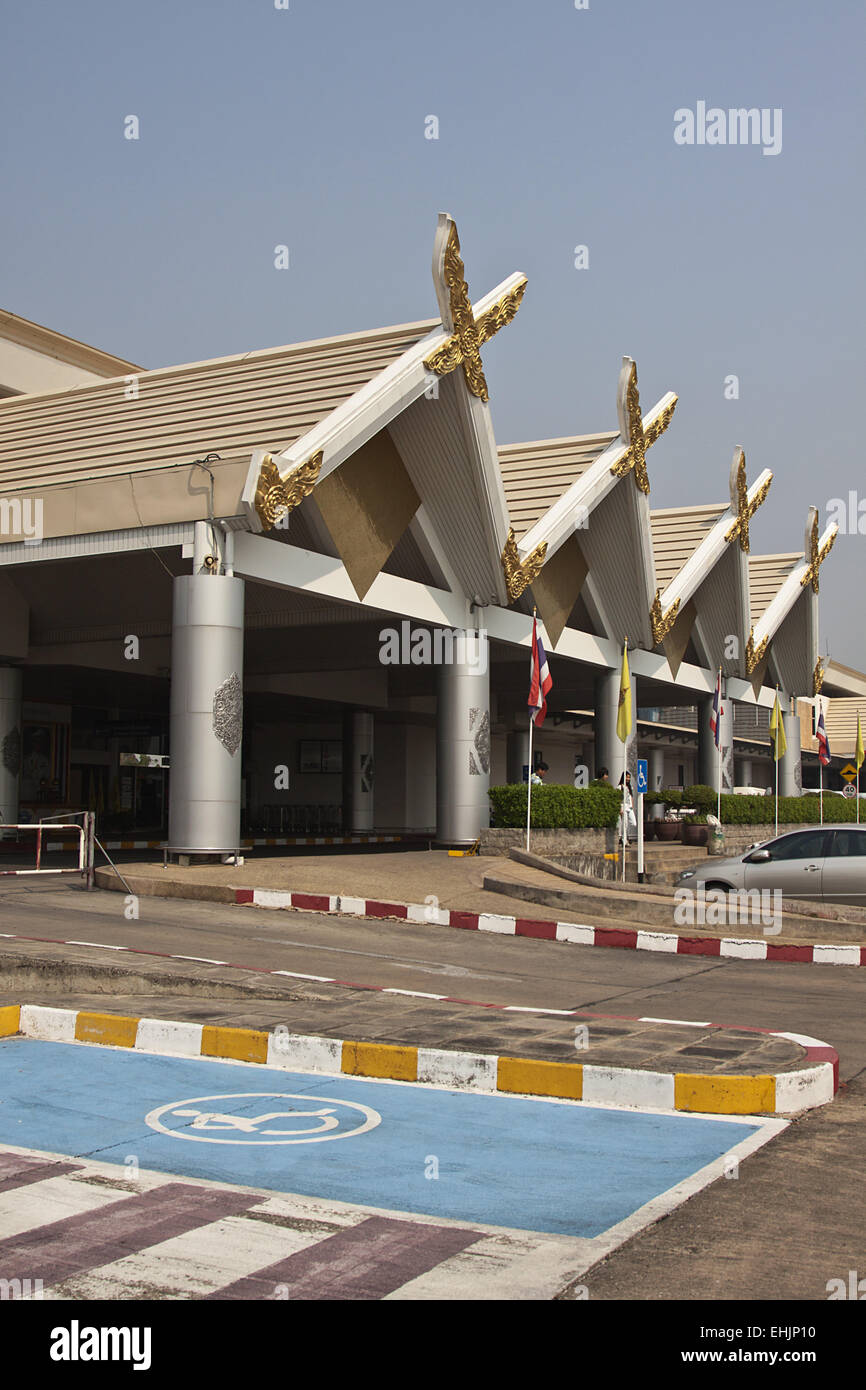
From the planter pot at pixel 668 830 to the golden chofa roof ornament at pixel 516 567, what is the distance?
8.91m

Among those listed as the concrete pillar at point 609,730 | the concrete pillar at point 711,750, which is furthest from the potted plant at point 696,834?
the concrete pillar at point 711,750

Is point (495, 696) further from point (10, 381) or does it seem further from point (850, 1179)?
point (850, 1179)

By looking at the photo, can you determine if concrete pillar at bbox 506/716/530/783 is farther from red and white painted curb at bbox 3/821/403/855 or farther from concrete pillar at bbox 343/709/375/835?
concrete pillar at bbox 343/709/375/835

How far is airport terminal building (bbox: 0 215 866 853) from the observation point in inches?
795

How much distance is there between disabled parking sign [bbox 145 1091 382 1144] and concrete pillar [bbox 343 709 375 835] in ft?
112

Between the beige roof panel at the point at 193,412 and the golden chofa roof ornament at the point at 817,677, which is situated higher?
the beige roof panel at the point at 193,412

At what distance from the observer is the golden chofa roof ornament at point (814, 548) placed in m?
49.8

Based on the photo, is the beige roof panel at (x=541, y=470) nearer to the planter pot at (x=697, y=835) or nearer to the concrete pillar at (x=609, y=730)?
the concrete pillar at (x=609, y=730)

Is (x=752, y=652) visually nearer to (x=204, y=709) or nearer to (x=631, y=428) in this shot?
(x=631, y=428)

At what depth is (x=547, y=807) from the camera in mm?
25531

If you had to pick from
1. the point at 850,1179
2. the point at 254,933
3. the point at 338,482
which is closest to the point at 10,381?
the point at 338,482

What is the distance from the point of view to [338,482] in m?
23.6

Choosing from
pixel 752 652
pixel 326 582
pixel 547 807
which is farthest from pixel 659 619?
pixel 326 582

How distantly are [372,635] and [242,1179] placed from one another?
2597cm
